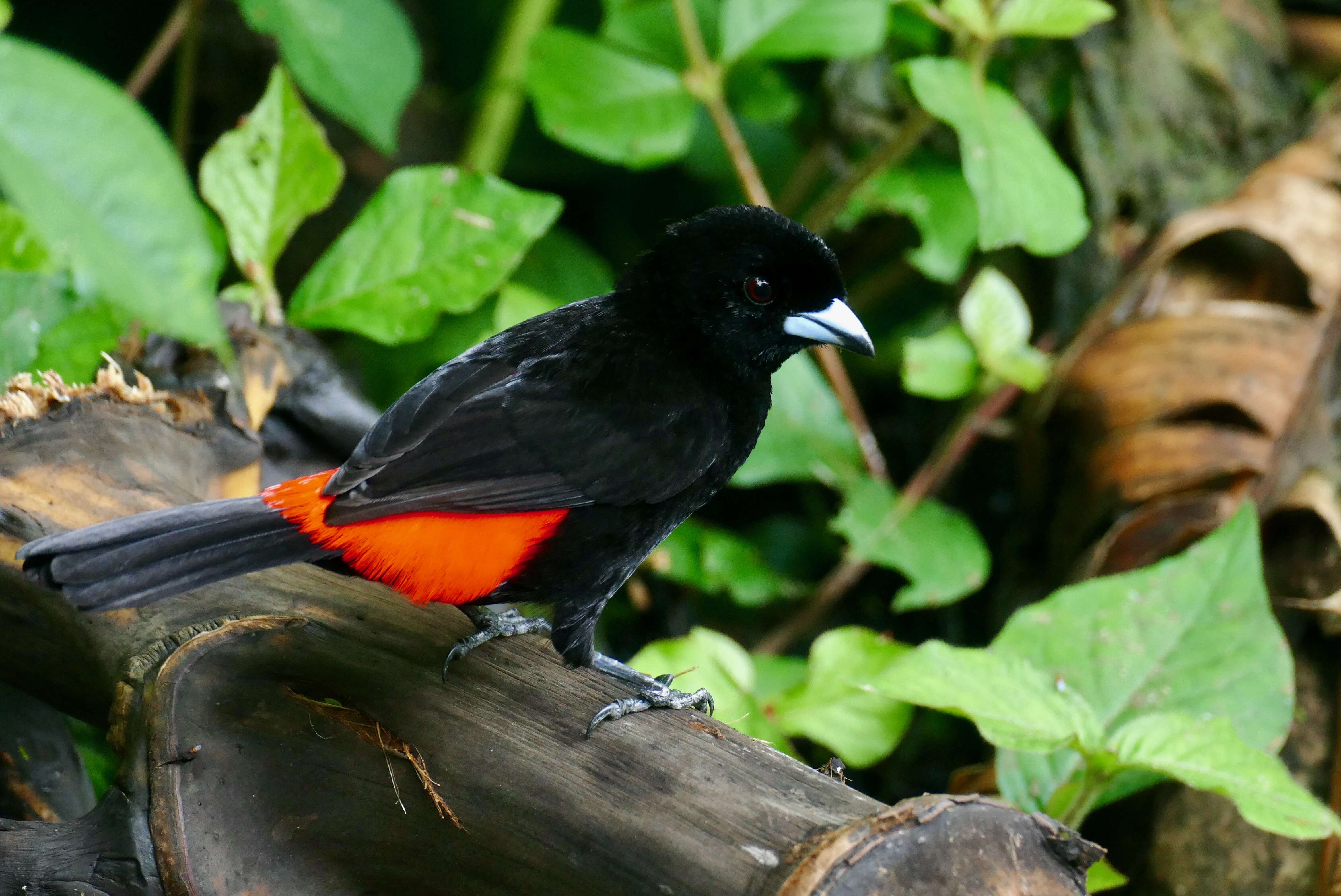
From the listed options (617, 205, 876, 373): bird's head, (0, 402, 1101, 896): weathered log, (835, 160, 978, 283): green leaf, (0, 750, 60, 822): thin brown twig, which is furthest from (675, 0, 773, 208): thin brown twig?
(0, 750, 60, 822): thin brown twig

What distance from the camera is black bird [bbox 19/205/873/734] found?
1.74m

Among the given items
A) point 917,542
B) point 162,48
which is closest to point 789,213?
point 917,542

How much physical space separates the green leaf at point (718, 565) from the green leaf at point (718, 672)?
605mm

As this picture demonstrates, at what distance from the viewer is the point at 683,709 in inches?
77.7

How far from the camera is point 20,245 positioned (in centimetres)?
263

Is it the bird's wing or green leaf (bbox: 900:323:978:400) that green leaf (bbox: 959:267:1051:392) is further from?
the bird's wing

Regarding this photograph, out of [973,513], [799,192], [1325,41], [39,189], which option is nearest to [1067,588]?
[973,513]

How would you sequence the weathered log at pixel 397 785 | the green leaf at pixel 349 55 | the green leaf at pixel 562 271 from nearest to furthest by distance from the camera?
the weathered log at pixel 397 785 < the green leaf at pixel 349 55 < the green leaf at pixel 562 271

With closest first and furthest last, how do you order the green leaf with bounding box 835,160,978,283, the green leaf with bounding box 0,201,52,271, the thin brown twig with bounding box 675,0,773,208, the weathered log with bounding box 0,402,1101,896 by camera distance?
the weathered log with bounding box 0,402,1101,896, the green leaf with bounding box 0,201,52,271, the thin brown twig with bounding box 675,0,773,208, the green leaf with bounding box 835,160,978,283

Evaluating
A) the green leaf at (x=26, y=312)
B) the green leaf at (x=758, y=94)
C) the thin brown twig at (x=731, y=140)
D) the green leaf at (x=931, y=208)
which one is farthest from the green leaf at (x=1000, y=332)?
the green leaf at (x=26, y=312)

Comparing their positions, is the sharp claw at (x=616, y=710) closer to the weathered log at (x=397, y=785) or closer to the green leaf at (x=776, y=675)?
the weathered log at (x=397, y=785)

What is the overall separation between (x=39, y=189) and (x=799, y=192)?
11.9 feet

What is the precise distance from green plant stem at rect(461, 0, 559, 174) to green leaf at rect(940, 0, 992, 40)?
1.59 m

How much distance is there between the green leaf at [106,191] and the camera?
2.45 ft
